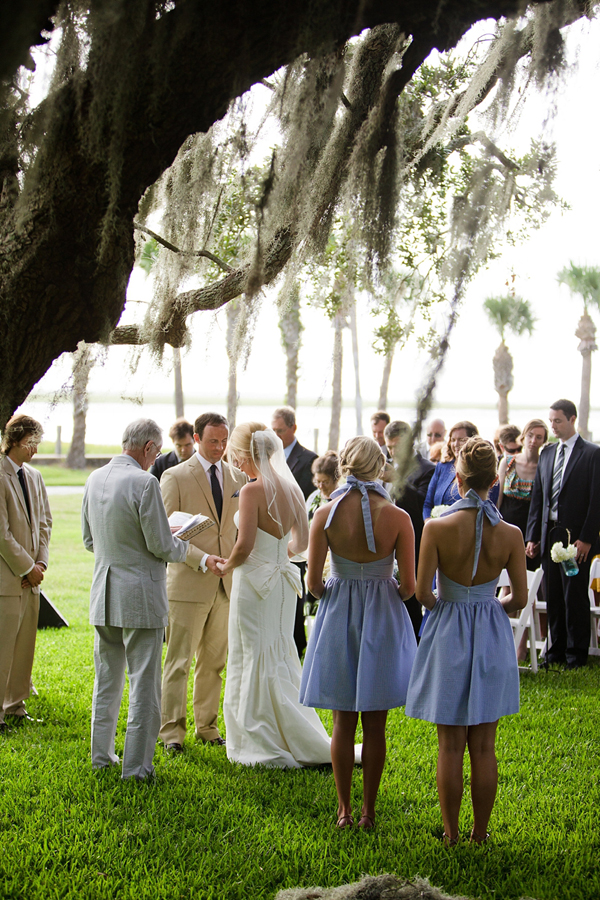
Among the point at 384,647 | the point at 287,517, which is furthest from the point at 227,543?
the point at 384,647

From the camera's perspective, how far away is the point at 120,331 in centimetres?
325

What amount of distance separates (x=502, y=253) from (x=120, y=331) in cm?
165

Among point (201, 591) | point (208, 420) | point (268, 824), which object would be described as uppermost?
point (208, 420)

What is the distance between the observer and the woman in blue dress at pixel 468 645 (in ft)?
10.4

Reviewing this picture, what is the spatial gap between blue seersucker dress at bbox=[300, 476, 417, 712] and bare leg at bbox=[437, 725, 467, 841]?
1.00 ft

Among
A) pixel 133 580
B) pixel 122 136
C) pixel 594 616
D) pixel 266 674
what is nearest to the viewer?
pixel 122 136

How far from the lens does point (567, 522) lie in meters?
6.64

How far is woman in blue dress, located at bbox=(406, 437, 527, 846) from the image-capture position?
316 centimetres

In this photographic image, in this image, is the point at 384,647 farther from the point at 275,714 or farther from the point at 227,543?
the point at 227,543

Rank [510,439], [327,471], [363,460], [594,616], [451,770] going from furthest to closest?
[510,439]
[594,616]
[327,471]
[363,460]
[451,770]

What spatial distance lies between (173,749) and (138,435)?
1986mm

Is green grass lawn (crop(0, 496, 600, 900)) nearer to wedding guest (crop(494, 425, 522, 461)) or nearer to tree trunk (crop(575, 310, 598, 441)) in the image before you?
wedding guest (crop(494, 425, 522, 461))

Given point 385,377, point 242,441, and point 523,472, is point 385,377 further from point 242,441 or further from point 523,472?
point 242,441

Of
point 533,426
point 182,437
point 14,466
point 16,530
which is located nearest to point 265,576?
point 16,530
